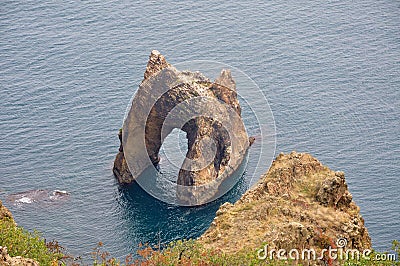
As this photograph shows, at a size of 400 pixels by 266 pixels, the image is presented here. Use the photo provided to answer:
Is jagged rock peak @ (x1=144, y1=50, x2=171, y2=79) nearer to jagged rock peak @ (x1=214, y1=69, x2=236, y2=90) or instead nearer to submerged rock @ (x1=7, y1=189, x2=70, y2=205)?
jagged rock peak @ (x1=214, y1=69, x2=236, y2=90)

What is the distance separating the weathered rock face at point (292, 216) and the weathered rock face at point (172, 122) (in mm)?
42860

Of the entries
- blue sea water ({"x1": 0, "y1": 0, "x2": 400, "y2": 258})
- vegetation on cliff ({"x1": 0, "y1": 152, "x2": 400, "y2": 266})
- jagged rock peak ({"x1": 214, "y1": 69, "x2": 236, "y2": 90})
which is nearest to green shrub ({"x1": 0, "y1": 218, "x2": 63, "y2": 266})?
vegetation on cliff ({"x1": 0, "y1": 152, "x2": 400, "y2": 266})

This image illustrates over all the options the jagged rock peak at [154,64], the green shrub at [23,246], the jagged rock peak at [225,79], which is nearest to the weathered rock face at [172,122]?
the jagged rock peak at [154,64]

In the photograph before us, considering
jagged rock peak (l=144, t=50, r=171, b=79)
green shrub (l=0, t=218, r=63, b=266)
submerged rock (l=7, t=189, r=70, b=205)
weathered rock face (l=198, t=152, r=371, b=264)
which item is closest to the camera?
weathered rock face (l=198, t=152, r=371, b=264)

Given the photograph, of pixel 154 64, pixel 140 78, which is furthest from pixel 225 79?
pixel 140 78

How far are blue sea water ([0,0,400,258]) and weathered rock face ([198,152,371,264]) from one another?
31179 millimetres

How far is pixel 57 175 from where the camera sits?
111m

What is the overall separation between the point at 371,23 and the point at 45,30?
6161 cm

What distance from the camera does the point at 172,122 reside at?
113312 mm

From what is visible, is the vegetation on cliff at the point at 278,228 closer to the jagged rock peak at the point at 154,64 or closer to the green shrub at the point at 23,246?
the green shrub at the point at 23,246

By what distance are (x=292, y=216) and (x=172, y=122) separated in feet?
176

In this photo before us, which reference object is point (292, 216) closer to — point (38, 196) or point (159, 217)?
point (159, 217)

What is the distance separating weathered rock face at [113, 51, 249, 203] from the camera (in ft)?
365

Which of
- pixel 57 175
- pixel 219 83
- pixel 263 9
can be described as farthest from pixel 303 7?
pixel 57 175
